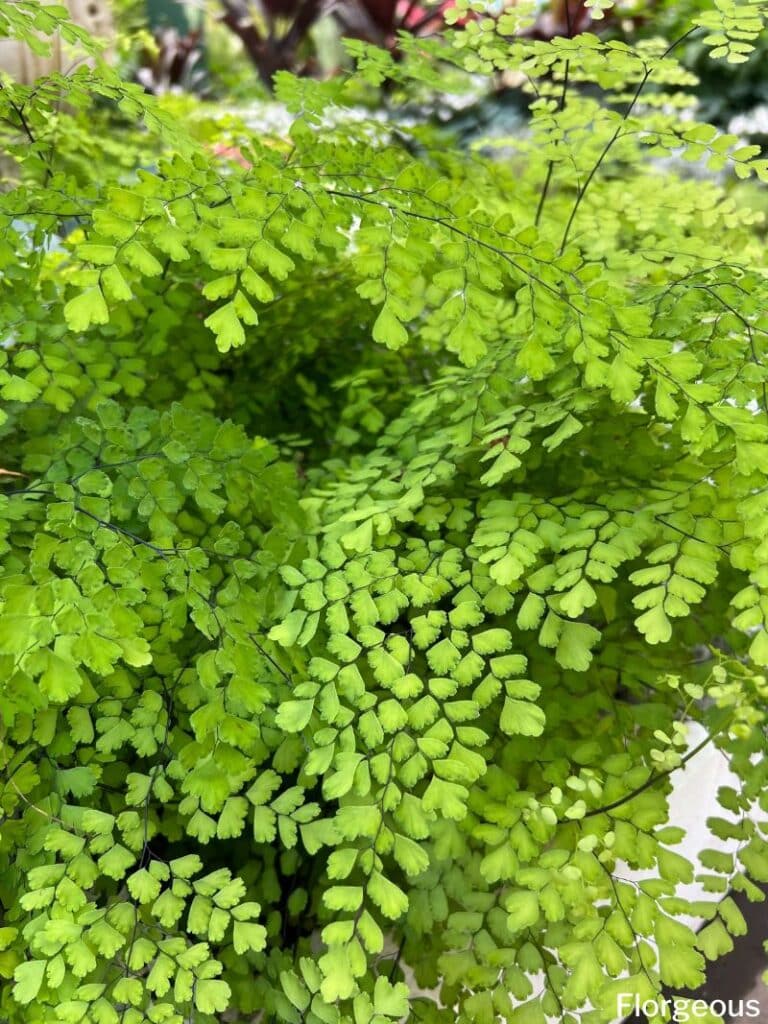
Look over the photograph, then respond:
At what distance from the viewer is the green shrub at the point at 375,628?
650mm

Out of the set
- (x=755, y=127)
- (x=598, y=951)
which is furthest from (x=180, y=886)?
(x=755, y=127)

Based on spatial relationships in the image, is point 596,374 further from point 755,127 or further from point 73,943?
point 755,127

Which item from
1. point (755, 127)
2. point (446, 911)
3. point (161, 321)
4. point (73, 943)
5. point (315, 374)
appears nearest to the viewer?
point (73, 943)

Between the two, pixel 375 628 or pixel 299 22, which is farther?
pixel 299 22

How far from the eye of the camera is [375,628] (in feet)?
2.35

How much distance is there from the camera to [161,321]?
102 cm

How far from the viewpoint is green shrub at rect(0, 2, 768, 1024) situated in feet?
2.13

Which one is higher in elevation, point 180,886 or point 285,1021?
point 180,886

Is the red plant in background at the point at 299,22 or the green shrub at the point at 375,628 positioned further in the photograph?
the red plant in background at the point at 299,22

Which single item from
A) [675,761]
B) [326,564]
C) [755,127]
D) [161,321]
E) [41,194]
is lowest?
[755,127]

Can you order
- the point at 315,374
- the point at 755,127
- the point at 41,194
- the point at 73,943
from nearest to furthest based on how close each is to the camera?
the point at 73,943
the point at 41,194
the point at 315,374
the point at 755,127

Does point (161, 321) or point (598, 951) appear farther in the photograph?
point (161, 321)

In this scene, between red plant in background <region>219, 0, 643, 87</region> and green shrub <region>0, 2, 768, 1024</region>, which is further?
red plant in background <region>219, 0, 643, 87</region>

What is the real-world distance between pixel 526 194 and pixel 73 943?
4.04 feet
